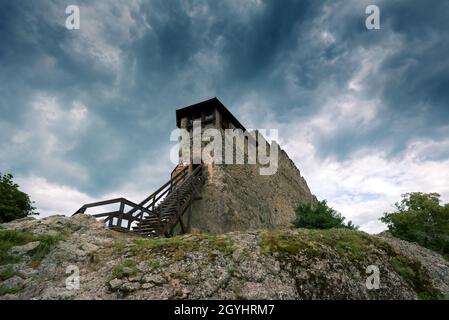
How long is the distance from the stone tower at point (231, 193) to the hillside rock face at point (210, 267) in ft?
25.2

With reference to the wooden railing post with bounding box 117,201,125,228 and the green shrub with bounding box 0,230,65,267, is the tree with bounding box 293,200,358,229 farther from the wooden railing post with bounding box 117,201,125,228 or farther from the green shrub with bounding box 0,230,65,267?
the green shrub with bounding box 0,230,65,267

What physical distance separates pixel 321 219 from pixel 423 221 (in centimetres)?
1060

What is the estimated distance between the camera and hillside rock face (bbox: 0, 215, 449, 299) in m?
5.77

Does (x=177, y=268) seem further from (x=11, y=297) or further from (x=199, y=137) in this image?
(x=199, y=137)

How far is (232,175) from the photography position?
18.3 metres

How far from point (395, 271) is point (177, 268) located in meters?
6.01

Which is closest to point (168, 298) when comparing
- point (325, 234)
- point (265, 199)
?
point (325, 234)

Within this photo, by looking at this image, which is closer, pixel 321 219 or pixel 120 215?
pixel 120 215

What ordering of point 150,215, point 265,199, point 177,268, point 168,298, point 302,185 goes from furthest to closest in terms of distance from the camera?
1. point 302,185
2. point 265,199
3. point 150,215
4. point 177,268
5. point 168,298

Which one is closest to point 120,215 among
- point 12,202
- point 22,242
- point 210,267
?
point 22,242

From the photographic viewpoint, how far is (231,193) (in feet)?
57.0

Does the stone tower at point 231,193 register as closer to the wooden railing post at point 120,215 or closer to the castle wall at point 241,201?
the castle wall at point 241,201

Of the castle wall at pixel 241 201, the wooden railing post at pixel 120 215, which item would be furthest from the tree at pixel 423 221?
the wooden railing post at pixel 120 215

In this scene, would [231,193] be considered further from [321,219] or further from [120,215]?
[120,215]
